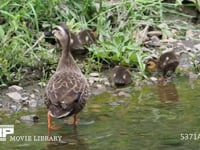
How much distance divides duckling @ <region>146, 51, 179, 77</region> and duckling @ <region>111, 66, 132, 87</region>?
57 cm

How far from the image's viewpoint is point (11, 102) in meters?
9.73

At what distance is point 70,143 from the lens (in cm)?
829

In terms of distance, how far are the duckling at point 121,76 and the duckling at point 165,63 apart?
568 millimetres

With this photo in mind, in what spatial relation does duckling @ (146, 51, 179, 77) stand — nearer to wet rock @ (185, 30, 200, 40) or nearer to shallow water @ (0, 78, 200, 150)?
shallow water @ (0, 78, 200, 150)

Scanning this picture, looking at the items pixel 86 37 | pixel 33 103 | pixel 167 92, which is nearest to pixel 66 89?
pixel 33 103

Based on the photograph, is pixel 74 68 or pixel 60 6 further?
pixel 60 6

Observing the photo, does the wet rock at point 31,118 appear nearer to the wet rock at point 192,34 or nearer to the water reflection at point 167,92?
the water reflection at point 167,92

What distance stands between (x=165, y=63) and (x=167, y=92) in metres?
0.66

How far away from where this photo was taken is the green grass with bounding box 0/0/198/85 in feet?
34.3

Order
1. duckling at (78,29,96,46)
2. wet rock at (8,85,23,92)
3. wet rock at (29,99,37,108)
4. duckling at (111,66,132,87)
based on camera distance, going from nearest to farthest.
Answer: wet rock at (29,99,37,108) < wet rock at (8,85,23,92) < duckling at (111,66,132,87) < duckling at (78,29,96,46)

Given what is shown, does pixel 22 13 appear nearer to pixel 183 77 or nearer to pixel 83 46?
pixel 83 46

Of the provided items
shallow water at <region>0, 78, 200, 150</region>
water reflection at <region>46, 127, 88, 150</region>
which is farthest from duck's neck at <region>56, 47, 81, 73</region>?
water reflection at <region>46, 127, 88, 150</region>

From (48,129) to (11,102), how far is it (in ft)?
3.72

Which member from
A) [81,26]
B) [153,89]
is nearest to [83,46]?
[81,26]
